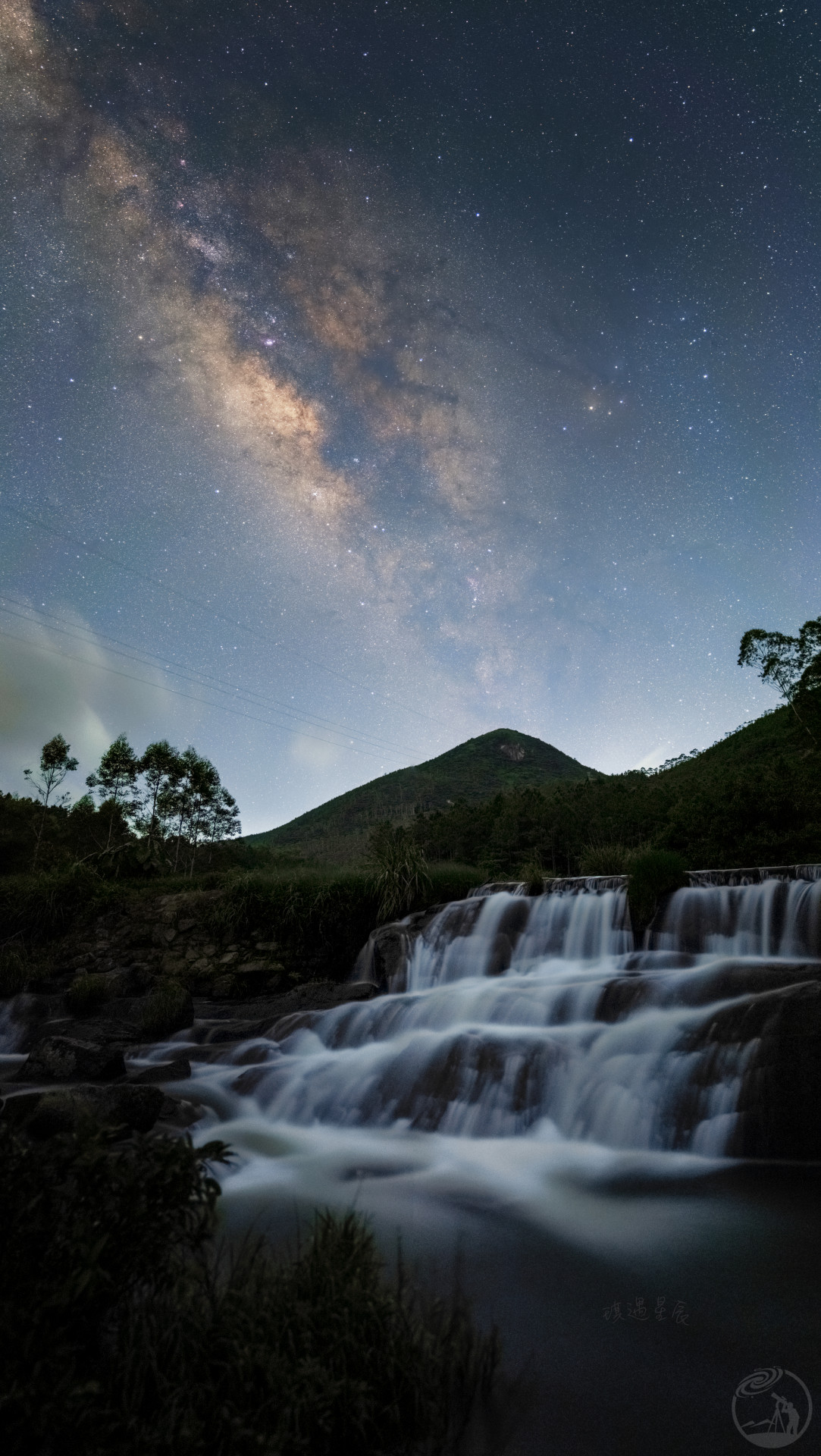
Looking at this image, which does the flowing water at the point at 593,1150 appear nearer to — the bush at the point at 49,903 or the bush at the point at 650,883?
the bush at the point at 650,883

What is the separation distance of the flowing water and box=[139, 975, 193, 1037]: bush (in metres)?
0.83

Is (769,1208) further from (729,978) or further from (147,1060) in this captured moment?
(147,1060)

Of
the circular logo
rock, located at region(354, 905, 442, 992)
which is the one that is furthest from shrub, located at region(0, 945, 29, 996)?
the circular logo

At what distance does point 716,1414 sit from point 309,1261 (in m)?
2.03

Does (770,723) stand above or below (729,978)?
above

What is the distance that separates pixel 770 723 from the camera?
5200 cm

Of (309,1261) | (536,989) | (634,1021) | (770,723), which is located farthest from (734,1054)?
(770,723)

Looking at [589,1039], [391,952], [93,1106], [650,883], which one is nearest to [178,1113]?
[93,1106]

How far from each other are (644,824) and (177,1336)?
25608mm

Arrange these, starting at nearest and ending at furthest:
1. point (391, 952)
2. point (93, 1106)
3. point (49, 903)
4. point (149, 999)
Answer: point (93, 1106) → point (149, 999) → point (391, 952) → point (49, 903)

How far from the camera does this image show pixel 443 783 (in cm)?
8856

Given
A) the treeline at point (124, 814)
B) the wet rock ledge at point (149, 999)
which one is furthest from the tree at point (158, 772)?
the wet rock ledge at point (149, 999)

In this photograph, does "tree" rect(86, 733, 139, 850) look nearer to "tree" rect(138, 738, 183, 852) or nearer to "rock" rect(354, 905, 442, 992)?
"tree" rect(138, 738, 183, 852)

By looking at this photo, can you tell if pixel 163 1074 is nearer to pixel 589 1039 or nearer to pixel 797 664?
pixel 589 1039
